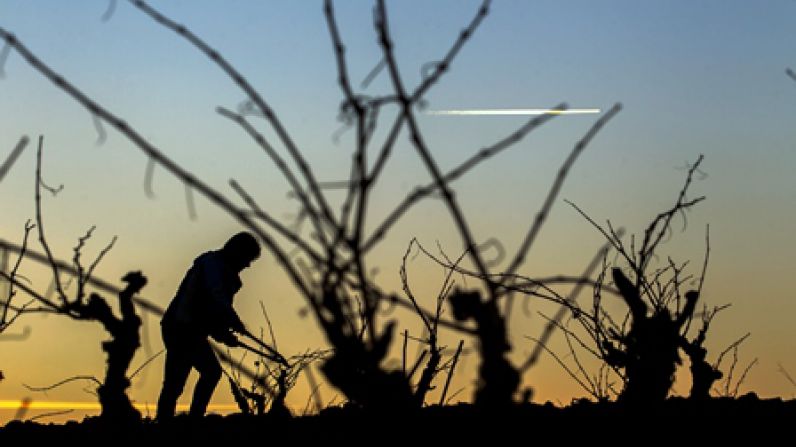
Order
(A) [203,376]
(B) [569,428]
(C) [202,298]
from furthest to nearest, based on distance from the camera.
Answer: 1. (A) [203,376]
2. (C) [202,298]
3. (B) [569,428]

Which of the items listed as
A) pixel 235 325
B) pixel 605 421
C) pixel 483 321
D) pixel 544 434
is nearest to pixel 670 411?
pixel 605 421

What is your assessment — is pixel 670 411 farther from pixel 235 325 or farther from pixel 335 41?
pixel 335 41

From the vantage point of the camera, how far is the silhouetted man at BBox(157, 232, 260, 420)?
777 centimetres

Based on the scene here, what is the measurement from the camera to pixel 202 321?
313 inches

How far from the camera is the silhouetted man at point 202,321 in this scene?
25.5ft

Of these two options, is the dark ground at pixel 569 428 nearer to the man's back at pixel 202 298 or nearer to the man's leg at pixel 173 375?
the man's leg at pixel 173 375

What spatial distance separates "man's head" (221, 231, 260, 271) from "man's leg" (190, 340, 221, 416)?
0.68m

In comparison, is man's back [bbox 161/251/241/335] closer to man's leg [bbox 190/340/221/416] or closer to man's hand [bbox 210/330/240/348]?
man's hand [bbox 210/330/240/348]

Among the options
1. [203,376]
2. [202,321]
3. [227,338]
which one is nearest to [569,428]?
[227,338]

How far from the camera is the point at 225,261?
26.0 ft

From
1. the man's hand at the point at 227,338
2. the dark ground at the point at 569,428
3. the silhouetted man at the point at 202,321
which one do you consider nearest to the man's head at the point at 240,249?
the silhouetted man at the point at 202,321

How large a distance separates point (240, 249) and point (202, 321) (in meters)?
0.62

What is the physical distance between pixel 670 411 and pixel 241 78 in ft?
16.4

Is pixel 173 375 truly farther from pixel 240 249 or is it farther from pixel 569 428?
pixel 569 428
